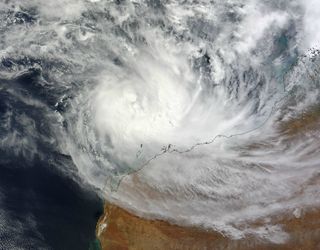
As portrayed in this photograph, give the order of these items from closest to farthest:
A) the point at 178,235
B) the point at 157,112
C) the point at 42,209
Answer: the point at 178,235 → the point at 42,209 → the point at 157,112

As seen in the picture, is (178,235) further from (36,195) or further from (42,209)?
(36,195)

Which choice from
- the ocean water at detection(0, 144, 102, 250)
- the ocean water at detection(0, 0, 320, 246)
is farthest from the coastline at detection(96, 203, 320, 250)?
the ocean water at detection(0, 144, 102, 250)

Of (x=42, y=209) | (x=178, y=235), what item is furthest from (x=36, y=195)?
(x=178, y=235)

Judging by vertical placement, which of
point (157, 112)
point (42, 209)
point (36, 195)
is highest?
point (157, 112)

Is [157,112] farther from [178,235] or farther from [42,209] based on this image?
[42,209]

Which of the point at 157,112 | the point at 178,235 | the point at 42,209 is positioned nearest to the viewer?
the point at 178,235

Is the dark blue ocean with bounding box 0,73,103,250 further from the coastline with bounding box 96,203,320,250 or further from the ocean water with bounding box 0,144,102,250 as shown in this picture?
the coastline with bounding box 96,203,320,250

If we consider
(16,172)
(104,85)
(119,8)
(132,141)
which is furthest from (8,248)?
(119,8)

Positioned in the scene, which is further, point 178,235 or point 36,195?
point 36,195

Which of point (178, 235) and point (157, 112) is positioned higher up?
point (157, 112)

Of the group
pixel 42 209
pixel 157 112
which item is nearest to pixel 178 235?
pixel 157 112
